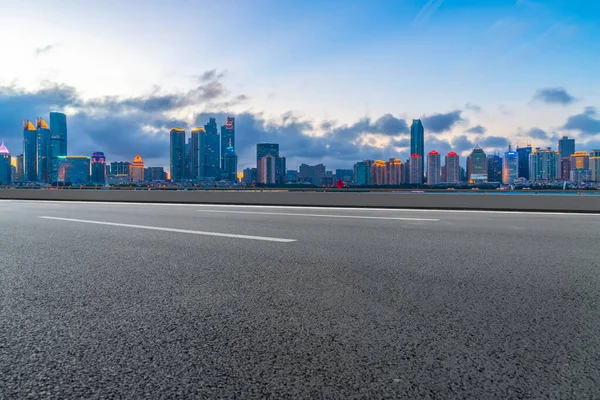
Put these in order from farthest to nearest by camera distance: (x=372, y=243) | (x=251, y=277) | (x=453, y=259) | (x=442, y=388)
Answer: (x=372, y=243)
(x=453, y=259)
(x=251, y=277)
(x=442, y=388)

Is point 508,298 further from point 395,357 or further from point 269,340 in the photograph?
point 269,340

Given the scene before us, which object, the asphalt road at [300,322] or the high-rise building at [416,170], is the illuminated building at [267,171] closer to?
the high-rise building at [416,170]

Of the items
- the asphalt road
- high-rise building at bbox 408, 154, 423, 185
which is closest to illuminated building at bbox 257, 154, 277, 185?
high-rise building at bbox 408, 154, 423, 185

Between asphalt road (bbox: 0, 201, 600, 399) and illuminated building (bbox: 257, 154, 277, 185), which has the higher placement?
illuminated building (bbox: 257, 154, 277, 185)

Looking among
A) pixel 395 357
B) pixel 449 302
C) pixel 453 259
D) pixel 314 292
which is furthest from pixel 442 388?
pixel 453 259

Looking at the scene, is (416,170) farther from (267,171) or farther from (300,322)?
(300,322)

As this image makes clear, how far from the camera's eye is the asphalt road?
2.41 meters

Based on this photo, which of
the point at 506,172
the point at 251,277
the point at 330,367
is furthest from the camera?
the point at 506,172

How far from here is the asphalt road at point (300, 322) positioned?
2.41 meters

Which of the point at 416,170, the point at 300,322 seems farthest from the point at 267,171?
the point at 300,322

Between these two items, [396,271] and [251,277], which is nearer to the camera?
[251,277]

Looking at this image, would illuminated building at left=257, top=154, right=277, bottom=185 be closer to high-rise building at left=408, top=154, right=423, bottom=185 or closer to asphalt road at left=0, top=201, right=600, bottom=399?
high-rise building at left=408, top=154, right=423, bottom=185

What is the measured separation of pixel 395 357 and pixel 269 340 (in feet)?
2.90

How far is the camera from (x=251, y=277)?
16.8 ft
